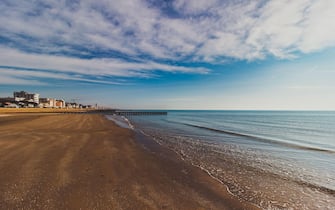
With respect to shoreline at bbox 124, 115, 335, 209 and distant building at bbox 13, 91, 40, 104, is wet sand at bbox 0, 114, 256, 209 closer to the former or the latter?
shoreline at bbox 124, 115, 335, 209

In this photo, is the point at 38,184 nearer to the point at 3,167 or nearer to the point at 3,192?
the point at 3,192

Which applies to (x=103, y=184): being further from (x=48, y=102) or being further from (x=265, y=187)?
(x=48, y=102)

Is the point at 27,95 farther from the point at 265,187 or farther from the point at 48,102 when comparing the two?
the point at 265,187

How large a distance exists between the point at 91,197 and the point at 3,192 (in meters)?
2.18

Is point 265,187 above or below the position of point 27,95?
below

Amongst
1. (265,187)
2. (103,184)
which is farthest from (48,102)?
(265,187)

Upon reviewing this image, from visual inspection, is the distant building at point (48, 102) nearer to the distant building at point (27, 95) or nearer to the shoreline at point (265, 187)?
the distant building at point (27, 95)

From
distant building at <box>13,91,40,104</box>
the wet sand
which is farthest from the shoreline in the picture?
distant building at <box>13,91,40,104</box>

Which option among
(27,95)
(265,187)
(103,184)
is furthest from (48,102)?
(265,187)

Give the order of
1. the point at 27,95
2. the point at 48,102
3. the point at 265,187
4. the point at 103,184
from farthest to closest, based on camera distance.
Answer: the point at 27,95 → the point at 48,102 → the point at 265,187 → the point at 103,184

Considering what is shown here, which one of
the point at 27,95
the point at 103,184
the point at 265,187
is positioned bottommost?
the point at 265,187

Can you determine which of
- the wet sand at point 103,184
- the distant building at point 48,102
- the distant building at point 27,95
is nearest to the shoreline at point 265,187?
the wet sand at point 103,184

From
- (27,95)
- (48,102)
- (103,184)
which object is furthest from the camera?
(27,95)

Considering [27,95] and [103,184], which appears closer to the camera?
[103,184]
